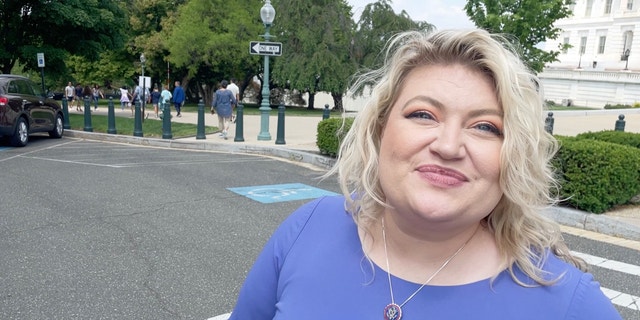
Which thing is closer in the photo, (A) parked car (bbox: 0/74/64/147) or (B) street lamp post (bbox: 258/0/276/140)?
(A) parked car (bbox: 0/74/64/147)

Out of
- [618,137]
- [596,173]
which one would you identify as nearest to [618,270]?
[596,173]

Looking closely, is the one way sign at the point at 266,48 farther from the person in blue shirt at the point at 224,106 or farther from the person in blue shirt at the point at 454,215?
the person in blue shirt at the point at 454,215

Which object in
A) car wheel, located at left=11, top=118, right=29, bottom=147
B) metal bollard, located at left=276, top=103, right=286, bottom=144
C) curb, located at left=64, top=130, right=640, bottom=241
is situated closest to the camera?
curb, located at left=64, top=130, right=640, bottom=241

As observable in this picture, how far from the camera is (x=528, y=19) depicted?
88.5 feet

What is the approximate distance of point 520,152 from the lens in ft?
4.32

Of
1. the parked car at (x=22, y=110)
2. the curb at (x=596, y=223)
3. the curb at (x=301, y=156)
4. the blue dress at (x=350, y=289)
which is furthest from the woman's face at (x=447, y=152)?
the parked car at (x=22, y=110)

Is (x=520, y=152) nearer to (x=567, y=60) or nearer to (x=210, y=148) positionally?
(x=210, y=148)

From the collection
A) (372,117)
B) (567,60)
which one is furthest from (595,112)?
(567,60)

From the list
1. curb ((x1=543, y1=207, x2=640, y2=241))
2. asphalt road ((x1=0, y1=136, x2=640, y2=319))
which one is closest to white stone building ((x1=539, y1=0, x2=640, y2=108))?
curb ((x1=543, y1=207, x2=640, y2=241))

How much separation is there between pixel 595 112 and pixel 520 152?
34.9m

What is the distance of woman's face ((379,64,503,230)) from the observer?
1.30 meters

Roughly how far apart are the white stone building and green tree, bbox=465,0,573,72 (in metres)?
26.9

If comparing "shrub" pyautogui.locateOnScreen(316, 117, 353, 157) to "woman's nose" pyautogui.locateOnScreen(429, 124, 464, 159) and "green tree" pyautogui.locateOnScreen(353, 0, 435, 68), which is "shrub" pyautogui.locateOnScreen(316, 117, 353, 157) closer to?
"woman's nose" pyautogui.locateOnScreen(429, 124, 464, 159)

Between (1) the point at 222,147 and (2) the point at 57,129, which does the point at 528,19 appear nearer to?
(1) the point at 222,147
